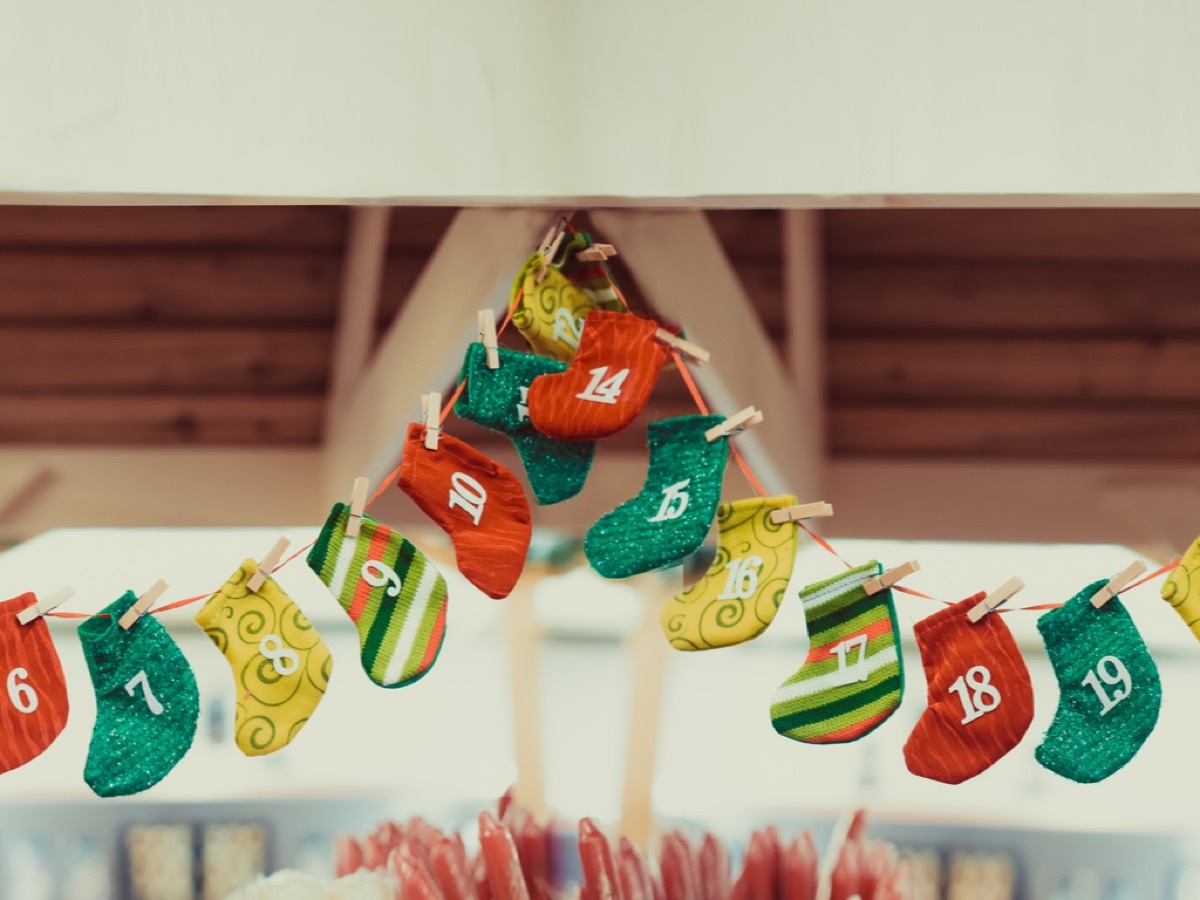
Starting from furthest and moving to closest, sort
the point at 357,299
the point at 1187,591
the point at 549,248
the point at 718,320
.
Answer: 1. the point at 357,299
2. the point at 718,320
3. the point at 549,248
4. the point at 1187,591

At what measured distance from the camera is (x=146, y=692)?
0.98 m

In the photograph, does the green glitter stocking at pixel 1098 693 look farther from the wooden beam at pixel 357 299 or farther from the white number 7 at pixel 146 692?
the wooden beam at pixel 357 299

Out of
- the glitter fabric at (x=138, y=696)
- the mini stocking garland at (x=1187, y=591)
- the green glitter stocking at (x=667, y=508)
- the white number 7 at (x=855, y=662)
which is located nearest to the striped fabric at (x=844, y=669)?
the white number 7 at (x=855, y=662)

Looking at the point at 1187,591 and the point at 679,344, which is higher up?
the point at 679,344

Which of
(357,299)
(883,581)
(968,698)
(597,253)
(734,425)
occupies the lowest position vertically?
(968,698)

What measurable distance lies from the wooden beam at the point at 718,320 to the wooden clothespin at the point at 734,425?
36cm

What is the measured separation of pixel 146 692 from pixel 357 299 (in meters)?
1.08

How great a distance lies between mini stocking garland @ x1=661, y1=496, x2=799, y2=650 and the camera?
Result: 97cm

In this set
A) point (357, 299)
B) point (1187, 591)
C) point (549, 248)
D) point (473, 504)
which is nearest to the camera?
point (1187, 591)

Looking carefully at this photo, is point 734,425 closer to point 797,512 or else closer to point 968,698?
point 797,512

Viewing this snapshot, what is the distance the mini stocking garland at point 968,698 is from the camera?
957 millimetres

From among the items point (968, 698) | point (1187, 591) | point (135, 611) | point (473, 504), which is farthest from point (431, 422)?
point (1187, 591)

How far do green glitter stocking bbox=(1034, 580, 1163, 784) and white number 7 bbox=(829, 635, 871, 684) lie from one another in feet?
0.52

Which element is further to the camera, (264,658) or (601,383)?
(601,383)
